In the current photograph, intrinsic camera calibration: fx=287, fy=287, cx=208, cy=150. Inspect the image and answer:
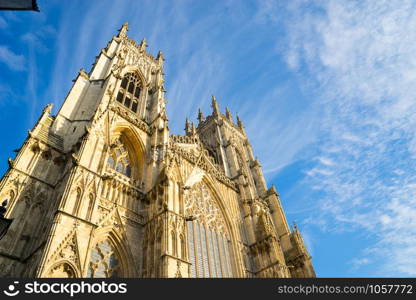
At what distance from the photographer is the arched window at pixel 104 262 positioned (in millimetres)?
12320

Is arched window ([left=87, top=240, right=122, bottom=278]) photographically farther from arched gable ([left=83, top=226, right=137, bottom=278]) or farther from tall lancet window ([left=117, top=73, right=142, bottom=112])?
tall lancet window ([left=117, top=73, right=142, bottom=112])

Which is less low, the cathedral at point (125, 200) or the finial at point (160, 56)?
the finial at point (160, 56)

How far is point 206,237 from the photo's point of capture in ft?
65.2

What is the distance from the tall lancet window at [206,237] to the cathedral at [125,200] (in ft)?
0.29

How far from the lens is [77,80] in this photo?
20406mm

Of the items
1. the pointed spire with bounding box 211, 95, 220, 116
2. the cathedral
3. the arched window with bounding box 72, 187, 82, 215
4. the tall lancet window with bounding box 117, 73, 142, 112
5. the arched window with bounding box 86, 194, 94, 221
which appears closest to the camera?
the cathedral

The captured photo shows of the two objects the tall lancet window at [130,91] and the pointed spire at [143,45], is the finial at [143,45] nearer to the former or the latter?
the pointed spire at [143,45]

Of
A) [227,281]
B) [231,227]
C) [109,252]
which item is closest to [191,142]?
[231,227]

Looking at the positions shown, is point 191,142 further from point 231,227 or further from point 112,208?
point 112,208

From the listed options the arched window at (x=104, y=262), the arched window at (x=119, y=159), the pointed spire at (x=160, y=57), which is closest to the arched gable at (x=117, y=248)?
the arched window at (x=104, y=262)

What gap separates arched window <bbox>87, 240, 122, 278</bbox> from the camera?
40.4 feet

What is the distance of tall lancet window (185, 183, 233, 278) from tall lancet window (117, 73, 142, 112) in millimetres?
8657

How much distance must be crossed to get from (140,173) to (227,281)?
11814 millimetres

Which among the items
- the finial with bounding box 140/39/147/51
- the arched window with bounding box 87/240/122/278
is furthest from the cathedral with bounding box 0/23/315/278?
the finial with bounding box 140/39/147/51
